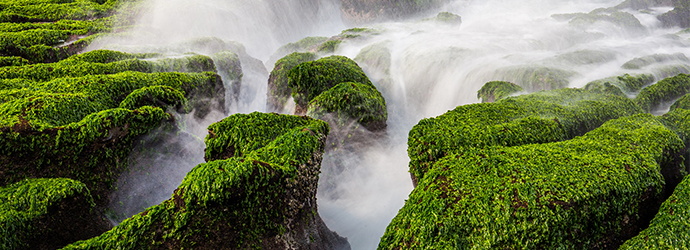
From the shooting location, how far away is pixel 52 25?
9.80 meters

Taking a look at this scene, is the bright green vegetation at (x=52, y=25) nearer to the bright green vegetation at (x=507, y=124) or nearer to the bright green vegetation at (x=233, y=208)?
the bright green vegetation at (x=233, y=208)

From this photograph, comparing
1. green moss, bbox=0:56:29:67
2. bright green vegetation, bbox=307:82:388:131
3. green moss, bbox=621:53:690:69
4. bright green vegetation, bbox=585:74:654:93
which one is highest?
green moss, bbox=0:56:29:67

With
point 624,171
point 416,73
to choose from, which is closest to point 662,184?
point 624,171

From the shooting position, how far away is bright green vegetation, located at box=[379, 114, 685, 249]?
266 centimetres

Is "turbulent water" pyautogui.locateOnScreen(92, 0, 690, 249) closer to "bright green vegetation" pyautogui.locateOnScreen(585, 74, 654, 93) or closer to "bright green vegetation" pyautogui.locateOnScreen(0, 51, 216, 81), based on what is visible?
"bright green vegetation" pyautogui.locateOnScreen(585, 74, 654, 93)

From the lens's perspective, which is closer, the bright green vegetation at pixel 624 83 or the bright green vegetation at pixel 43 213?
the bright green vegetation at pixel 43 213

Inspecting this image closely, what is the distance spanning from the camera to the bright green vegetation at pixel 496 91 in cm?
723

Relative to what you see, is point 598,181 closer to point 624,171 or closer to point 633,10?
point 624,171

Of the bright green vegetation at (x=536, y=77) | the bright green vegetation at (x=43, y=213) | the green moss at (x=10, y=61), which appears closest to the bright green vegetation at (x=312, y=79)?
the bright green vegetation at (x=43, y=213)

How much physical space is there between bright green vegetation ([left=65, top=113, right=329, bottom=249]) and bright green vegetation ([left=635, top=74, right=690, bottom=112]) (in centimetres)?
788

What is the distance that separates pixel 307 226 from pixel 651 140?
165 inches

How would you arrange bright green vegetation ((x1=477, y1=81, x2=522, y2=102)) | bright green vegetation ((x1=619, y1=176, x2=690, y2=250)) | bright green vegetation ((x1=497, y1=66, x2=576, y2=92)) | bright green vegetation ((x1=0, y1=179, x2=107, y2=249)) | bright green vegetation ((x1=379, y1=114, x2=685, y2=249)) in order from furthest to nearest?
bright green vegetation ((x1=497, y1=66, x2=576, y2=92)) → bright green vegetation ((x1=477, y1=81, x2=522, y2=102)) → bright green vegetation ((x1=0, y1=179, x2=107, y2=249)) → bright green vegetation ((x1=379, y1=114, x2=685, y2=249)) → bright green vegetation ((x1=619, y1=176, x2=690, y2=250))

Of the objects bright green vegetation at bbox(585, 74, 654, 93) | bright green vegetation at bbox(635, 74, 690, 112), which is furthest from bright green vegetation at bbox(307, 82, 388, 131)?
bright green vegetation at bbox(635, 74, 690, 112)

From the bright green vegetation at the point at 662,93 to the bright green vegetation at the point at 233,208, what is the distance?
788 centimetres
